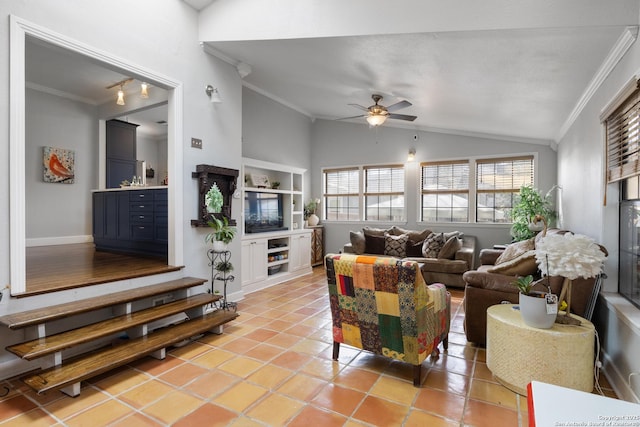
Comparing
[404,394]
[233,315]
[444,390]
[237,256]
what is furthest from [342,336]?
[237,256]

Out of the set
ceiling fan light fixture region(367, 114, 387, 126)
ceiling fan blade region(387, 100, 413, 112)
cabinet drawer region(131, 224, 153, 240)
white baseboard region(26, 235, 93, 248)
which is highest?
ceiling fan blade region(387, 100, 413, 112)

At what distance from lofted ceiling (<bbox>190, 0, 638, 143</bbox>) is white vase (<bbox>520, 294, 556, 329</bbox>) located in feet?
6.18

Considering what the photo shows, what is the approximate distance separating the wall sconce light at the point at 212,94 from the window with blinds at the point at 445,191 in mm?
4354

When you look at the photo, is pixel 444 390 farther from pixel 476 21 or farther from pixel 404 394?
pixel 476 21

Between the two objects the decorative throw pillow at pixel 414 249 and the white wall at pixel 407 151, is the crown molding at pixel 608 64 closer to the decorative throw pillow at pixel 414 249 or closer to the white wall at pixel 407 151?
the white wall at pixel 407 151

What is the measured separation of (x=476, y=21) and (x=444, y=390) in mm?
2779

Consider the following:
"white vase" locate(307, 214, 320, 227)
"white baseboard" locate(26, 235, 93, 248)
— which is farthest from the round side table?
"white baseboard" locate(26, 235, 93, 248)

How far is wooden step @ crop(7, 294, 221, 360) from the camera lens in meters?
2.27

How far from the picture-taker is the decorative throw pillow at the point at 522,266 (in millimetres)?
2811

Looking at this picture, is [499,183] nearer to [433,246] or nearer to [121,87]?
[433,246]

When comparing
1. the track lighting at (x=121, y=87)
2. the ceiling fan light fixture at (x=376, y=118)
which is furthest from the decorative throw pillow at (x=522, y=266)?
the track lighting at (x=121, y=87)

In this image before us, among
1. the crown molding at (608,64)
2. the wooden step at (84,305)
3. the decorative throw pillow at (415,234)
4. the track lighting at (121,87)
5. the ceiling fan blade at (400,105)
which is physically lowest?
the wooden step at (84,305)

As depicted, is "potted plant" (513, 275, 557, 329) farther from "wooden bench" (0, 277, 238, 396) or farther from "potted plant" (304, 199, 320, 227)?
"potted plant" (304, 199, 320, 227)

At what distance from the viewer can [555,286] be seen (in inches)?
104
